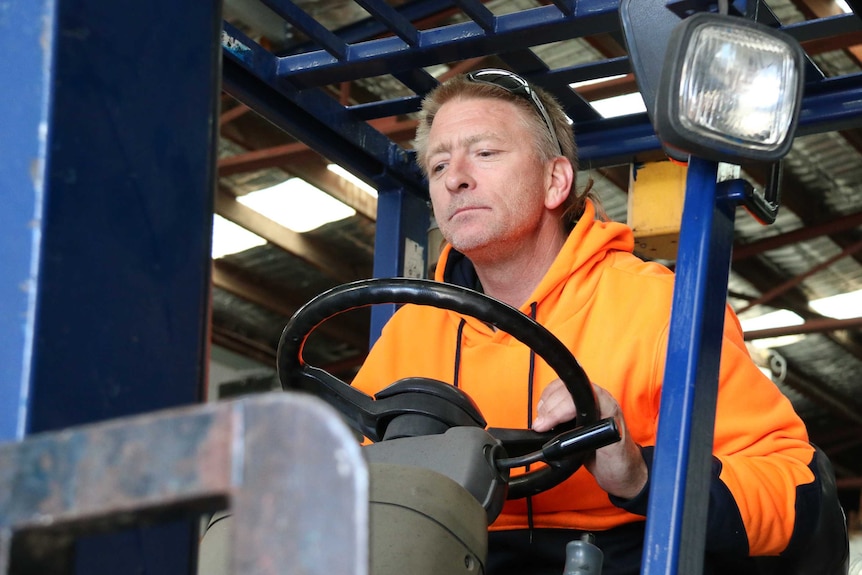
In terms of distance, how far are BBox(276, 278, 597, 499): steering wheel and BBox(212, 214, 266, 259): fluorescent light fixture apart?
7.64m

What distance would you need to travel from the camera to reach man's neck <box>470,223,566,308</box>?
7.65 feet

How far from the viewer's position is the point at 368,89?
26.3ft

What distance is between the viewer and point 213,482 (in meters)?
0.59

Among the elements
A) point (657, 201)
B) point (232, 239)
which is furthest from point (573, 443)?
point (232, 239)

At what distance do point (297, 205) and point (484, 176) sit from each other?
7204 millimetres

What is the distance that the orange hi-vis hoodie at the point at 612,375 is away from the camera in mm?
1721

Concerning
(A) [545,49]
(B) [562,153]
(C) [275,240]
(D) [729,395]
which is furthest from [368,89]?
(D) [729,395]

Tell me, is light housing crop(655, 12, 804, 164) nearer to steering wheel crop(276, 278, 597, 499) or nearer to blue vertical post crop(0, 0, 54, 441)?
steering wheel crop(276, 278, 597, 499)

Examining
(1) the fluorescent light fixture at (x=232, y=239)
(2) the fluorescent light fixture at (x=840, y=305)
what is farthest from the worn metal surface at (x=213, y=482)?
(2) the fluorescent light fixture at (x=840, y=305)

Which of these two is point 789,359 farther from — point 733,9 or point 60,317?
point 60,317

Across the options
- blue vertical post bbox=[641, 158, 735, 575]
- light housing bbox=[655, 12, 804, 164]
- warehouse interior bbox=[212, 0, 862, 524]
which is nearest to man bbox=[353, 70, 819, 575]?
blue vertical post bbox=[641, 158, 735, 575]

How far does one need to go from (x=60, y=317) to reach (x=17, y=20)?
0.65ft

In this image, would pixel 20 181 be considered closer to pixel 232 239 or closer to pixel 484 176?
pixel 484 176

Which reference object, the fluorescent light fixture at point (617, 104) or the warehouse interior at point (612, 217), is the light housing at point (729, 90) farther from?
Result: the fluorescent light fixture at point (617, 104)
